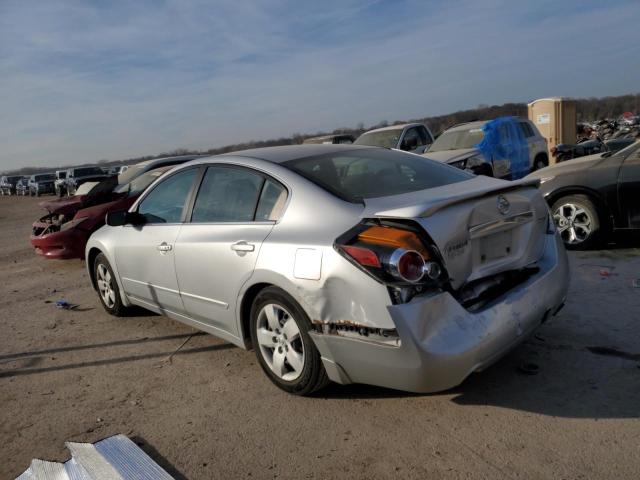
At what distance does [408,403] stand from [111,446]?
1.74m

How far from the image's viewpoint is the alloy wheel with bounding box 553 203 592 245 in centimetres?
640

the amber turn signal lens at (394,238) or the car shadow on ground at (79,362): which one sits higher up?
the amber turn signal lens at (394,238)

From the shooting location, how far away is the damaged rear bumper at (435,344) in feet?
8.81

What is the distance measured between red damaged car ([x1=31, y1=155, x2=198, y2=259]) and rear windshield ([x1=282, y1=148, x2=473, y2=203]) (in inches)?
228

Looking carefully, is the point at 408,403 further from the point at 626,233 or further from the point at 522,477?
the point at 626,233

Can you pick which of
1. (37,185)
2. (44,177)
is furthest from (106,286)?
(44,177)

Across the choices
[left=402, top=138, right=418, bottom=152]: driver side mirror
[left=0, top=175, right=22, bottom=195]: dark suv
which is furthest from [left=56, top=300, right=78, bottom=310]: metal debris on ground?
[left=0, top=175, right=22, bottom=195]: dark suv

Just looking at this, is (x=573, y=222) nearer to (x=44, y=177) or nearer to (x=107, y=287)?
(x=107, y=287)

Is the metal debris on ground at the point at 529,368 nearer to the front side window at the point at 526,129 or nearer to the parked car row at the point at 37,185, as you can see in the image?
the front side window at the point at 526,129

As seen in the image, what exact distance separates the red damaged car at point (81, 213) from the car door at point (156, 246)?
386 cm

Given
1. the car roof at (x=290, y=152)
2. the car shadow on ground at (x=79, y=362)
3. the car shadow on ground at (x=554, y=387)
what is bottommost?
the car shadow on ground at (x=79, y=362)

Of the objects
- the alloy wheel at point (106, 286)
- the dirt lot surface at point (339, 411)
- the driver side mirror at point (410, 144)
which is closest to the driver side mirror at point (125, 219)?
the alloy wheel at point (106, 286)

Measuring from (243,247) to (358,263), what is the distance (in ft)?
3.32

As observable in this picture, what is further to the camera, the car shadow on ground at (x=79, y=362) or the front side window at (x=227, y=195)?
the car shadow on ground at (x=79, y=362)
